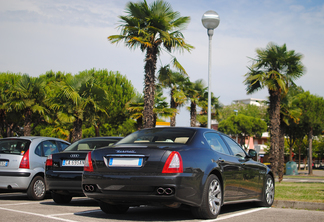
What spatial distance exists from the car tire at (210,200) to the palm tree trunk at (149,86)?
11921 millimetres

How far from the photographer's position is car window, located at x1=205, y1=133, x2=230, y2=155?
6.50 metres

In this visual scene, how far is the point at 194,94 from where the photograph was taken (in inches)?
1308

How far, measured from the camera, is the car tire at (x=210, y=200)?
577cm

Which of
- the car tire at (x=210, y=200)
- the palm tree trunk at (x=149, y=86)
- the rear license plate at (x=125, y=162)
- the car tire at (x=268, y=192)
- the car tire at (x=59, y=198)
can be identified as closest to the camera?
the rear license plate at (x=125, y=162)

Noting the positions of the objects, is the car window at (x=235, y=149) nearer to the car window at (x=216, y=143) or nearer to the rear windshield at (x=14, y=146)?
the car window at (x=216, y=143)

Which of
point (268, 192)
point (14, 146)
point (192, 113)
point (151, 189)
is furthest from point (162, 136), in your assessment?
point (192, 113)

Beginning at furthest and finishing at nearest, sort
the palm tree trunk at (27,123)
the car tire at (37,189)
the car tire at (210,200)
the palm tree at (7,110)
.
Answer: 1. the palm tree at (7,110)
2. the palm tree trunk at (27,123)
3. the car tire at (37,189)
4. the car tire at (210,200)

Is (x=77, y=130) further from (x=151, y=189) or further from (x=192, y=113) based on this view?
(x=151, y=189)

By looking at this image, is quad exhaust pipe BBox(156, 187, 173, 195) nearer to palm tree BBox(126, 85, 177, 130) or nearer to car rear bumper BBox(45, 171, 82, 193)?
car rear bumper BBox(45, 171, 82, 193)

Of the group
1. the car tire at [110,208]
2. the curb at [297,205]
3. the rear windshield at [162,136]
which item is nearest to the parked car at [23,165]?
the car tire at [110,208]

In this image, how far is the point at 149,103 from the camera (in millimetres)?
18141

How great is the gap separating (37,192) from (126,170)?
16.0 feet

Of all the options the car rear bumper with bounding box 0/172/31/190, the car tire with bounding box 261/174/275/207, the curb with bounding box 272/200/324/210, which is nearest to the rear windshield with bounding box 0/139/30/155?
the car rear bumper with bounding box 0/172/31/190

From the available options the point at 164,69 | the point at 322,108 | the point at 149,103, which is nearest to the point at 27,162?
the point at 149,103
